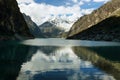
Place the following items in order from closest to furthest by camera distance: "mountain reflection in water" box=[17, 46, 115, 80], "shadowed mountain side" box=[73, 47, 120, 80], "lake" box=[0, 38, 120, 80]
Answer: "mountain reflection in water" box=[17, 46, 115, 80]
"lake" box=[0, 38, 120, 80]
"shadowed mountain side" box=[73, 47, 120, 80]

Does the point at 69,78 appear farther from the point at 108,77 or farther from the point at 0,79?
the point at 0,79

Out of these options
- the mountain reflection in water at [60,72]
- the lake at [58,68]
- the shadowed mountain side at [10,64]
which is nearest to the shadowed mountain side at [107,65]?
the lake at [58,68]

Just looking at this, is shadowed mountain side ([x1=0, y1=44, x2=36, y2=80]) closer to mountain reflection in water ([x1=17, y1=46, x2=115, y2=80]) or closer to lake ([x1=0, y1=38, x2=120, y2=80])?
lake ([x1=0, y1=38, x2=120, y2=80])

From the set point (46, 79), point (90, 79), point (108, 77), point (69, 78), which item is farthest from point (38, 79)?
point (108, 77)

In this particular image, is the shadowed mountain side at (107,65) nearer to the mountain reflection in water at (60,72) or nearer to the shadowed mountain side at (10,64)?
the mountain reflection in water at (60,72)

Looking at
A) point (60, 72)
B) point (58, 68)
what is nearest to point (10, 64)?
point (58, 68)

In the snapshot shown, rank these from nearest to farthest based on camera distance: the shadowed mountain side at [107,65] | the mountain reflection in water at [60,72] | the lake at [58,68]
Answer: the mountain reflection in water at [60,72] < the lake at [58,68] < the shadowed mountain side at [107,65]

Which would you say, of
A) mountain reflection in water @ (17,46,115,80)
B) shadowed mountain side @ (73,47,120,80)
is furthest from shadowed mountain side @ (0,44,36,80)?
shadowed mountain side @ (73,47,120,80)

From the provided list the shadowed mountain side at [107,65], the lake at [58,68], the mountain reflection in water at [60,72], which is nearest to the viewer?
the mountain reflection in water at [60,72]

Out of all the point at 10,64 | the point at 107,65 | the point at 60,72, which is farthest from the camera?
the point at 107,65

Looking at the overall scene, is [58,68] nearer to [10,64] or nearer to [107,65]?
[10,64]

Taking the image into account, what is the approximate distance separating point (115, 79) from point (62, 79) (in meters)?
9.60

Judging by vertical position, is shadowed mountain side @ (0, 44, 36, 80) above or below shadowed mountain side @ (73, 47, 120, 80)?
above

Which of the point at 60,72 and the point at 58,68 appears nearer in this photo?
the point at 60,72
